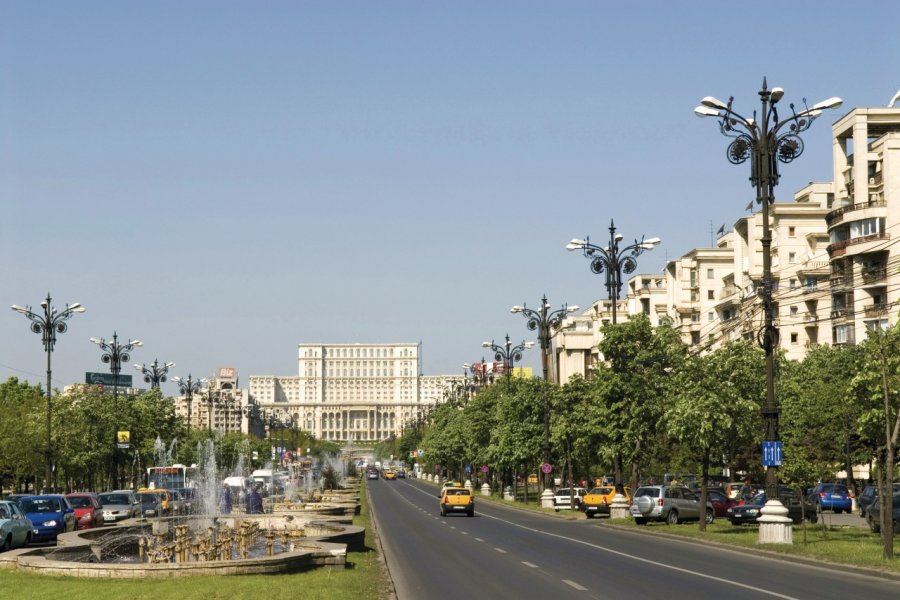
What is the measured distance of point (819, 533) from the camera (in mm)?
38844

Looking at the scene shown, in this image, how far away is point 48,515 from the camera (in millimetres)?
39031

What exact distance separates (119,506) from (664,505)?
2345 cm

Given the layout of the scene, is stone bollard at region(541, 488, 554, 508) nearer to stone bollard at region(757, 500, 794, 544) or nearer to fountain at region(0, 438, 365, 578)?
fountain at region(0, 438, 365, 578)

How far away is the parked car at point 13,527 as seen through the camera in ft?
108

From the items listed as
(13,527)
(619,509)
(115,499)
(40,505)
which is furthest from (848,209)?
(13,527)

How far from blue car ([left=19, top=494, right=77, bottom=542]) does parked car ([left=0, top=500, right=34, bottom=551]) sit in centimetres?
196

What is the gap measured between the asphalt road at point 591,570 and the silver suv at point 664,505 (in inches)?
145

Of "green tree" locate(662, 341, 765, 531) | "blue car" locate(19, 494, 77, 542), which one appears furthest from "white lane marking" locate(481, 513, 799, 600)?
"blue car" locate(19, 494, 77, 542)

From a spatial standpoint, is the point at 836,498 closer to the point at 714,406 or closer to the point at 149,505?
the point at 714,406

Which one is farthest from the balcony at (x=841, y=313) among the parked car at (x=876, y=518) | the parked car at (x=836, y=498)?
the parked car at (x=876, y=518)

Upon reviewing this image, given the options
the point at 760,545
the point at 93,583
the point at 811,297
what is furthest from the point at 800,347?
the point at 93,583

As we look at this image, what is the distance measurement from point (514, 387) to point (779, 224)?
116 ft

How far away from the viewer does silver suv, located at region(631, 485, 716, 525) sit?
46.5 metres

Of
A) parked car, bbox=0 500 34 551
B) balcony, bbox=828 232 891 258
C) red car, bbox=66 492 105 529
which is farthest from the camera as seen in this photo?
balcony, bbox=828 232 891 258
